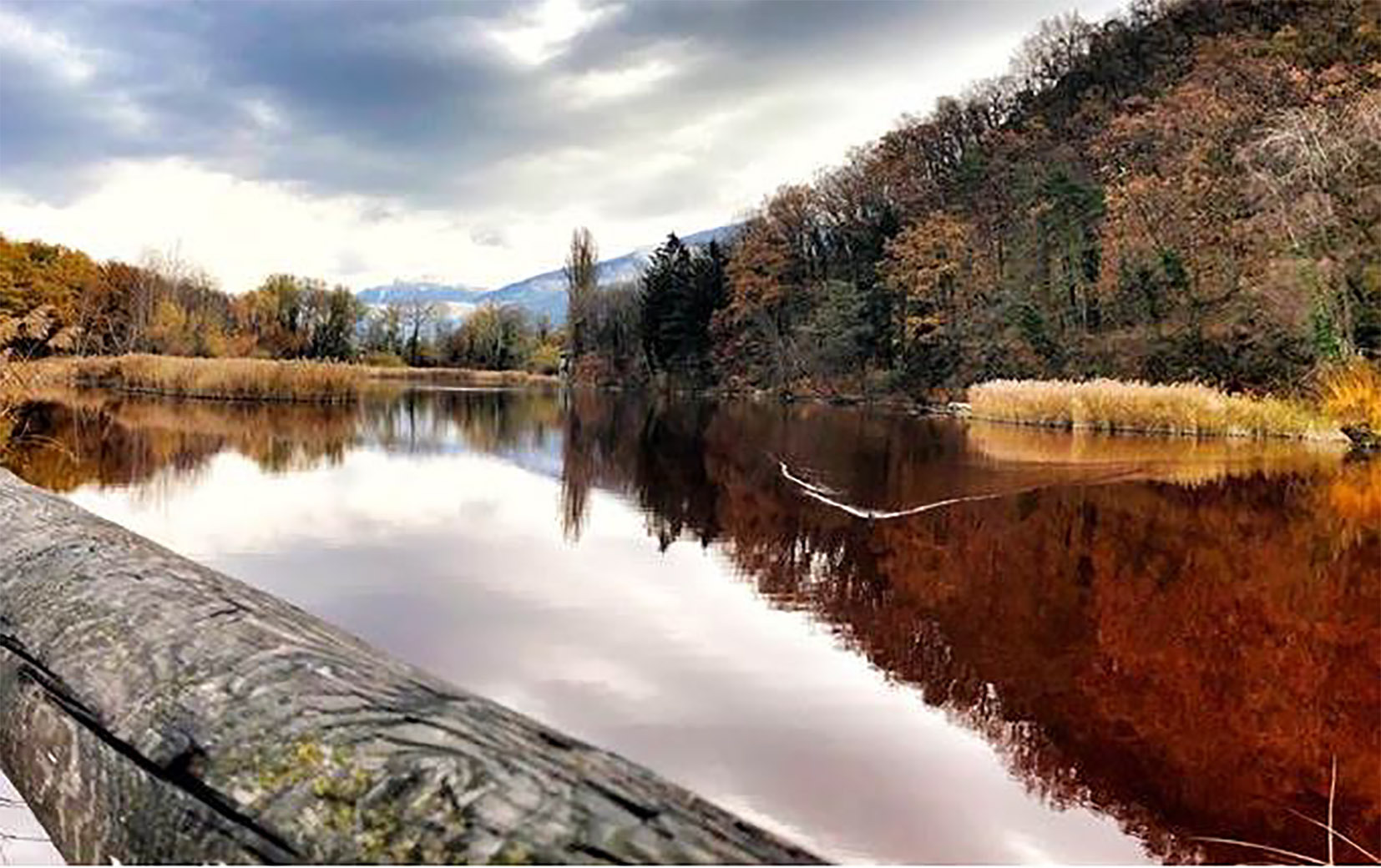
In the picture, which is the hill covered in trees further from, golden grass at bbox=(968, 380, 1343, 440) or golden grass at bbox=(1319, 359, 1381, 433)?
golden grass at bbox=(968, 380, 1343, 440)

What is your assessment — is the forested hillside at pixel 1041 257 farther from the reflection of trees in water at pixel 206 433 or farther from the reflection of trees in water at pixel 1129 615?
the reflection of trees in water at pixel 1129 615

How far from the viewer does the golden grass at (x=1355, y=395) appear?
18.0 metres

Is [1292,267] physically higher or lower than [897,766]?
higher

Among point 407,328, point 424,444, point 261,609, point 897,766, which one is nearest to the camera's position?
point 261,609

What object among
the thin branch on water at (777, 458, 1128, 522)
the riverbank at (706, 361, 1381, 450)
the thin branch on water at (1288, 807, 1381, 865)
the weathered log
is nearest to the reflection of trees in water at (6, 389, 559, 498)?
the thin branch on water at (777, 458, 1128, 522)

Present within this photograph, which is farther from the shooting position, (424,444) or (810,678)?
(424,444)

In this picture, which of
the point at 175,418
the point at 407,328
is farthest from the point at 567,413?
the point at 407,328

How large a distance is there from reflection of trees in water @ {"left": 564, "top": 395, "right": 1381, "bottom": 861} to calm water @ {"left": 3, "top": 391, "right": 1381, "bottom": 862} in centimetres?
2

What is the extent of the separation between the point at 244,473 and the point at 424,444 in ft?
16.5

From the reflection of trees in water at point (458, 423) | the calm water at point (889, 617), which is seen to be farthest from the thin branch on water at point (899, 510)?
the reflection of trees in water at point (458, 423)

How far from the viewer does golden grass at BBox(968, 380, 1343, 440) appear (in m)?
19.2

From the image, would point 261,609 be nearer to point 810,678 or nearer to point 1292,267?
point 810,678

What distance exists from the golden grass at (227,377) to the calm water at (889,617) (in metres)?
13.4

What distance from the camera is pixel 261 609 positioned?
129 centimetres
